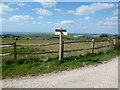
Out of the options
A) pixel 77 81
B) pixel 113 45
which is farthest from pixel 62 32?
pixel 113 45

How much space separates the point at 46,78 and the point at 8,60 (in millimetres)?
3265

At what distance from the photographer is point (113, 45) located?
13.2 metres

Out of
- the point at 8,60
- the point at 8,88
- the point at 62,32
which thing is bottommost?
the point at 8,88

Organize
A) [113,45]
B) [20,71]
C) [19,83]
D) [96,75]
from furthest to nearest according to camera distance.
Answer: [113,45]
[20,71]
[96,75]
[19,83]

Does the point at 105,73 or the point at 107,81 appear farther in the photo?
the point at 105,73

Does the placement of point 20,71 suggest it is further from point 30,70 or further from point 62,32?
point 62,32

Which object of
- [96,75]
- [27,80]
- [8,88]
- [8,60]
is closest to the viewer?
[8,88]

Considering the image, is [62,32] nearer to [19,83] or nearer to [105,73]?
[105,73]

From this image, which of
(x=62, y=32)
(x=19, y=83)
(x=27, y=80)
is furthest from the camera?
→ (x=62, y=32)

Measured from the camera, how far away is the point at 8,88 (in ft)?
13.9

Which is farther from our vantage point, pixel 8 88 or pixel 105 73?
pixel 105 73

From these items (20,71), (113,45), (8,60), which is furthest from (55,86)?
(113,45)

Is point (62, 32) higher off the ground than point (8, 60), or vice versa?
point (62, 32)

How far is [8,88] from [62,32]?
4871mm
